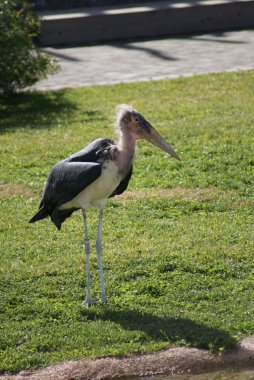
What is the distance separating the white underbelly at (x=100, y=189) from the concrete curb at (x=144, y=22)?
1075 cm

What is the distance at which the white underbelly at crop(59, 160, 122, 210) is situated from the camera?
6.35 m

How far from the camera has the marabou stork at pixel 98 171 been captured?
20.8ft

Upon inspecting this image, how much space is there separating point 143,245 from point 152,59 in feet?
27.2

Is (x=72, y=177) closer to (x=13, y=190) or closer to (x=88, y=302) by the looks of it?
(x=88, y=302)

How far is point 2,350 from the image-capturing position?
587 centimetres

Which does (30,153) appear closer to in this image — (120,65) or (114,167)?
(114,167)

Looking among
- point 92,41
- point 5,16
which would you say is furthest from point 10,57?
point 92,41

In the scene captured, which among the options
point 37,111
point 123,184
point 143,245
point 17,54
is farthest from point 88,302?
point 17,54

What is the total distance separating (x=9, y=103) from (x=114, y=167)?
7037mm

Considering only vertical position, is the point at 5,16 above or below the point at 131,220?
above

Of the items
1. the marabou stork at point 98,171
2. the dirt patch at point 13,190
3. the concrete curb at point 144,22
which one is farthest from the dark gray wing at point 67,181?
the concrete curb at point 144,22

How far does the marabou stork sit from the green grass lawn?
1.38 feet

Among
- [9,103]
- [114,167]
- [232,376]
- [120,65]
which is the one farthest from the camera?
[120,65]

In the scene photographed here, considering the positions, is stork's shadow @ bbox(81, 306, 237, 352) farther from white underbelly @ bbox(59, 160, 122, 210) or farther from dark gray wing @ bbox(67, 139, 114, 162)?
dark gray wing @ bbox(67, 139, 114, 162)
